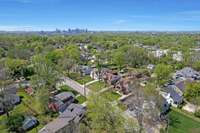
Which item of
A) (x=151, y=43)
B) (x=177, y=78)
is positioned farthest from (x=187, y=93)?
(x=151, y=43)

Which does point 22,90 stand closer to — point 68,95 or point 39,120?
point 68,95

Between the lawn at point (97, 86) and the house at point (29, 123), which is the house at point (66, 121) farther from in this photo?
Result: the lawn at point (97, 86)

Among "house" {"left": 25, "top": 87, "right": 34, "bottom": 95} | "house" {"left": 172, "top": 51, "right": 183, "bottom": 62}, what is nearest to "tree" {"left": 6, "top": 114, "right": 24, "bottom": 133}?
"house" {"left": 25, "top": 87, "right": 34, "bottom": 95}

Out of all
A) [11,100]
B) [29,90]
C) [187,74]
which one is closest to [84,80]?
[29,90]

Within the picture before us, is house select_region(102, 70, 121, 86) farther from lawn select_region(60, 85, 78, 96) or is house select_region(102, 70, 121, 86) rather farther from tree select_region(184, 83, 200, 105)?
tree select_region(184, 83, 200, 105)

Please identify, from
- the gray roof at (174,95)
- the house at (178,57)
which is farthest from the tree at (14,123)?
the house at (178,57)
